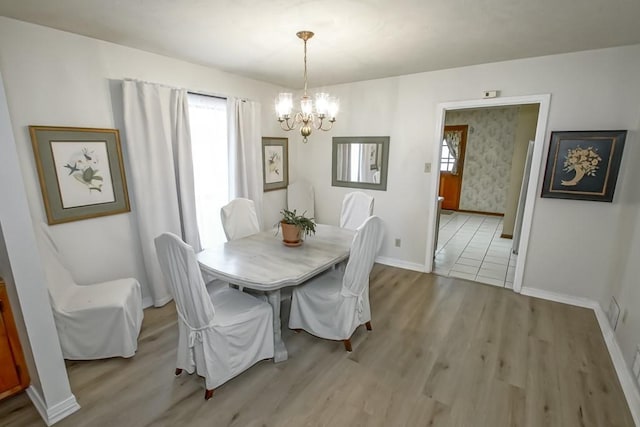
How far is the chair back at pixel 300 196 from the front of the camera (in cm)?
449

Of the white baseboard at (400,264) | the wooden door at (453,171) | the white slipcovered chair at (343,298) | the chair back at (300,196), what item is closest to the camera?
the white slipcovered chair at (343,298)

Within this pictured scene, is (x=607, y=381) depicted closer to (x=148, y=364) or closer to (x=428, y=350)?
(x=428, y=350)

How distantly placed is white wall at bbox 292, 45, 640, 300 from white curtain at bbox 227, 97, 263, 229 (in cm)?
110

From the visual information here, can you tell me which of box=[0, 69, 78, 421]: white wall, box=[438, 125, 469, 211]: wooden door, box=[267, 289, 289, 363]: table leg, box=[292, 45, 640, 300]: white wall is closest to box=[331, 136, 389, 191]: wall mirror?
box=[292, 45, 640, 300]: white wall

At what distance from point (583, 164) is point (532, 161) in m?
0.40

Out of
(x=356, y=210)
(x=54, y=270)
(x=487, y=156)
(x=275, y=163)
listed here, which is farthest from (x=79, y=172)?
(x=487, y=156)

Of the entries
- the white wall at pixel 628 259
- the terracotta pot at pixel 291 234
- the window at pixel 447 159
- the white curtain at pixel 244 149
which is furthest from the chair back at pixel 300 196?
the window at pixel 447 159

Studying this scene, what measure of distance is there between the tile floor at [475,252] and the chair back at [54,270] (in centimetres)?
383

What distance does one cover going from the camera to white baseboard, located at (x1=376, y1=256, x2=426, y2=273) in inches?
154

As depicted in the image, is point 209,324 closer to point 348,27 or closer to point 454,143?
point 348,27

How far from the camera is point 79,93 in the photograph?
2369 mm

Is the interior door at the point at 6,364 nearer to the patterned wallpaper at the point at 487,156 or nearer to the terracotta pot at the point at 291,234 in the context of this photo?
the terracotta pot at the point at 291,234

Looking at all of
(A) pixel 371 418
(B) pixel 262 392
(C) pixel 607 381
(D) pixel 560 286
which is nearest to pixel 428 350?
(A) pixel 371 418

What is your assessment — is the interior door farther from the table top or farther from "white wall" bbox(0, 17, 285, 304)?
the table top
